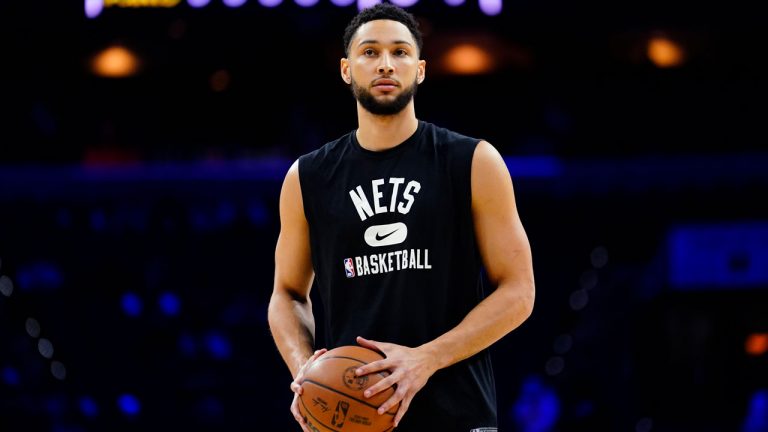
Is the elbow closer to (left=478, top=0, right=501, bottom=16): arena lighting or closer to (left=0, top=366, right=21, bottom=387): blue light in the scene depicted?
(left=478, top=0, right=501, bottom=16): arena lighting

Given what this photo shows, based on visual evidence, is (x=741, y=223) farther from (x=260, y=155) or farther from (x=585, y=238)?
(x=260, y=155)

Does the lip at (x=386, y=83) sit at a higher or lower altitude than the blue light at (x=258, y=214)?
higher

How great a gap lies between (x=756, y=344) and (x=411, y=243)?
7.17m

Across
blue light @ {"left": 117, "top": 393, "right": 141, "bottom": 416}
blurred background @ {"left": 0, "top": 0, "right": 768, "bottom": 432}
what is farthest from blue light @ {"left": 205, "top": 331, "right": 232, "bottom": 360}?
blue light @ {"left": 117, "top": 393, "right": 141, "bottom": 416}

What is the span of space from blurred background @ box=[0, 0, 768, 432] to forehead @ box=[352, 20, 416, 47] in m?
6.05

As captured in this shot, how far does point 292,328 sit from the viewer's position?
9.98ft

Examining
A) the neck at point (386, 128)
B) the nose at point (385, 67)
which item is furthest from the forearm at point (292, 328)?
the nose at point (385, 67)

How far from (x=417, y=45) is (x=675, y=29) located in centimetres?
680

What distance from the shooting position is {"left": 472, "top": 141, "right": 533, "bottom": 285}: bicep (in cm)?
286

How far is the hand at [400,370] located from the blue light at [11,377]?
7577 millimetres

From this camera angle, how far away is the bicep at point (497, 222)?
9.39 feet

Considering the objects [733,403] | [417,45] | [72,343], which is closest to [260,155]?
[72,343]

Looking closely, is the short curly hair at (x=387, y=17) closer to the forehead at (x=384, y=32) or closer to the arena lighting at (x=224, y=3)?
the forehead at (x=384, y=32)

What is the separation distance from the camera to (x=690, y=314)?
9.18 metres
